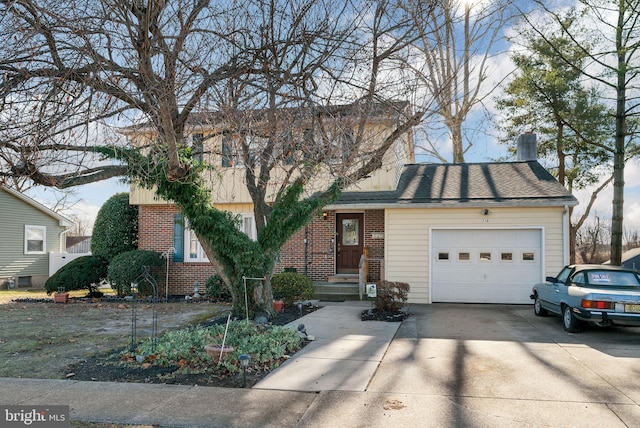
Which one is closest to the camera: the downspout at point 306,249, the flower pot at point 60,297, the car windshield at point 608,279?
the car windshield at point 608,279

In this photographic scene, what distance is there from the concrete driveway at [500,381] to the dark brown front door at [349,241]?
633cm

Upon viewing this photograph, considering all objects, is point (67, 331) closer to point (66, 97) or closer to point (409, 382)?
point (66, 97)

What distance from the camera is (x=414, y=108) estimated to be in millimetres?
9867

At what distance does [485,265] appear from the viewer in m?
14.1

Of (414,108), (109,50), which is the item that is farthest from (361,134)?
(109,50)

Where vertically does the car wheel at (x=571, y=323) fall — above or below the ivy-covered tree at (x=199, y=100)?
below

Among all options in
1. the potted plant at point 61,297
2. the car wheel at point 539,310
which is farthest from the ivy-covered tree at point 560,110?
the potted plant at point 61,297

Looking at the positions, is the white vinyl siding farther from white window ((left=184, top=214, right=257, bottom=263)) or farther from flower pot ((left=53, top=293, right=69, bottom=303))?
flower pot ((left=53, top=293, right=69, bottom=303))

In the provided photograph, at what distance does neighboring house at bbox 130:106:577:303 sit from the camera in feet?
45.0

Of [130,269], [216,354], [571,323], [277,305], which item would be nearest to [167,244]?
[130,269]

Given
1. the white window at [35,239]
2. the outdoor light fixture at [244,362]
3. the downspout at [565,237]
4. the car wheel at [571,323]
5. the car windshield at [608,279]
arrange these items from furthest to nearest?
the white window at [35,239] < the downspout at [565,237] < the car windshield at [608,279] < the car wheel at [571,323] < the outdoor light fixture at [244,362]

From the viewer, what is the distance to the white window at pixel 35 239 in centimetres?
2347

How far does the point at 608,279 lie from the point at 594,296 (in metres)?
1.17

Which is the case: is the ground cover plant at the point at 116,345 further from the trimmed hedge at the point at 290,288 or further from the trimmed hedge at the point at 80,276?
the trimmed hedge at the point at 80,276
